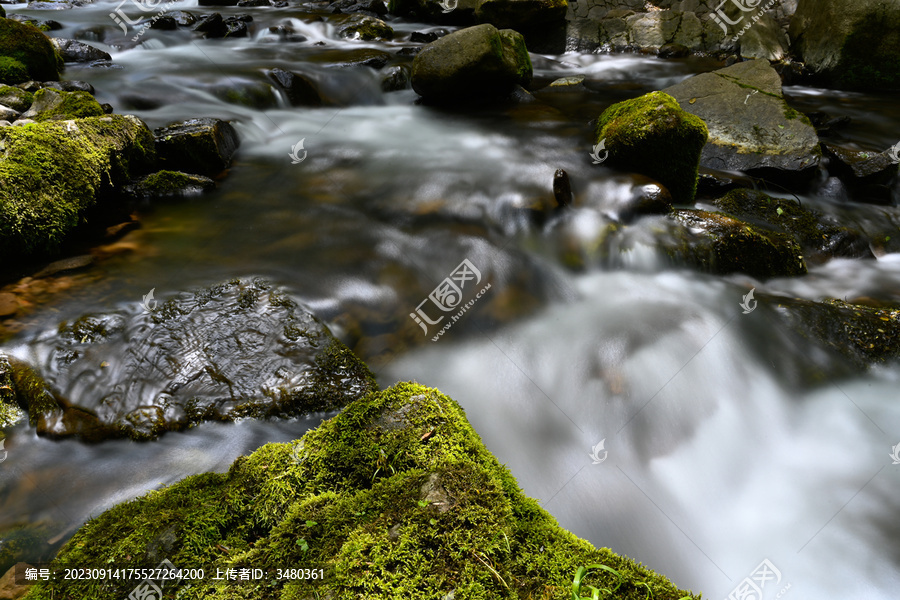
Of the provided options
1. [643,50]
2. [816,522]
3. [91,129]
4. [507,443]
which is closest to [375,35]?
[643,50]

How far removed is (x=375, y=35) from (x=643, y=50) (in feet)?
23.5

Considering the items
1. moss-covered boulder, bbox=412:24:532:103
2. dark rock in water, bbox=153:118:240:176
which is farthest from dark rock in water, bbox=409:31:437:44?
dark rock in water, bbox=153:118:240:176

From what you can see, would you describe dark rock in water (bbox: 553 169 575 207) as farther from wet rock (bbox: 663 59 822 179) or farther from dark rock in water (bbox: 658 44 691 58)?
Result: dark rock in water (bbox: 658 44 691 58)

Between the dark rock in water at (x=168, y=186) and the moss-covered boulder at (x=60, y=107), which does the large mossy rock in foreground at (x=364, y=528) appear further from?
the moss-covered boulder at (x=60, y=107)

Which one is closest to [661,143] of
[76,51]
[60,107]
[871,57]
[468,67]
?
[468,67]

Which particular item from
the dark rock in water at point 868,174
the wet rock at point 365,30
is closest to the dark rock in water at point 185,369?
the dark rock in water at point 868,174

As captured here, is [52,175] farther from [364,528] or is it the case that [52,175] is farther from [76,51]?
[76,51]

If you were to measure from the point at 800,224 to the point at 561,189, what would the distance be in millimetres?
3125

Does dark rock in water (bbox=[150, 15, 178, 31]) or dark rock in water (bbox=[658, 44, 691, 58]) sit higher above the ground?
dark rock in water (bbox=[150, 15, 178, 31])

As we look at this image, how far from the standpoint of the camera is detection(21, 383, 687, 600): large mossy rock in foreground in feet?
5.10

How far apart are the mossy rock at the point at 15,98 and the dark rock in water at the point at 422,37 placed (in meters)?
8.84

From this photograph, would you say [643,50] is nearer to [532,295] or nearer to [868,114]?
[868,114]

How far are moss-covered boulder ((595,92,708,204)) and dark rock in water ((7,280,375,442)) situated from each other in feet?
14.4

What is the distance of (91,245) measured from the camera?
4473 mm
